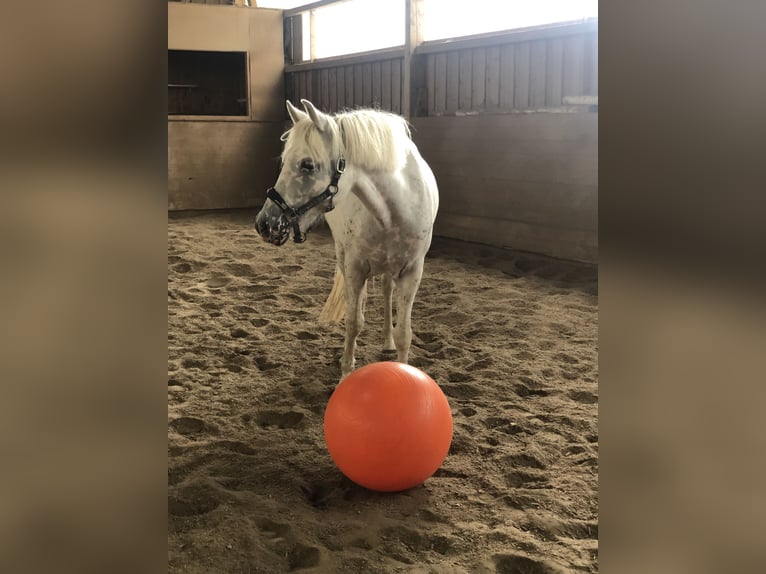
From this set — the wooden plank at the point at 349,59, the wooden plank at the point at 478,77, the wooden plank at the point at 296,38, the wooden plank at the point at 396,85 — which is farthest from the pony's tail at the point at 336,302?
the wooden plank at the point at 296,38

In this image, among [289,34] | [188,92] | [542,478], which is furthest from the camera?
[188,92]

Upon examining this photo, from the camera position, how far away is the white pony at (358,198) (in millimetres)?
2352

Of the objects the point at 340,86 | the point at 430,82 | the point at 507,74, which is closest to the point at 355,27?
the point at 340,86

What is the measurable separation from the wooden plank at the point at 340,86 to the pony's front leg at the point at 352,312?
16.9 feet

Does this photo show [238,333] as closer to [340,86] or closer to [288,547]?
[288,547]

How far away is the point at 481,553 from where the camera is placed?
66.9 inches

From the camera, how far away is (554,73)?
16.6ft

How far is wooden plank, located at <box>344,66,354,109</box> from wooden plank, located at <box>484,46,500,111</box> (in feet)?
6.92

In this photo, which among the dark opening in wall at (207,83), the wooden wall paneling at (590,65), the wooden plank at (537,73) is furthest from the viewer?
the dark opening in wall at (207,83)

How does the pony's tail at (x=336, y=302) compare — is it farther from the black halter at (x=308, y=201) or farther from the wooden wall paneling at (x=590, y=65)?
the wooden wall paneling at (x=590, y=65)

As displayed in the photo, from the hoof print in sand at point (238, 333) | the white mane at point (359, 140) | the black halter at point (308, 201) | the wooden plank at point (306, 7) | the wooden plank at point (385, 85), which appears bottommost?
the hoof print in sand at point (238, 333)

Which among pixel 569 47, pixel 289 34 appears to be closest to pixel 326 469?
pixel 569 47
